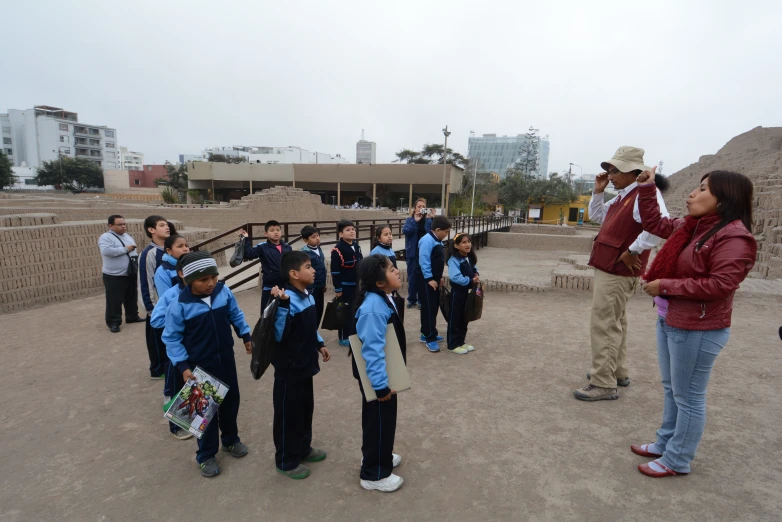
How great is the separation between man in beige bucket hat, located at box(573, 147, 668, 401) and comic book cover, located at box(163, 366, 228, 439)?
8.76ft

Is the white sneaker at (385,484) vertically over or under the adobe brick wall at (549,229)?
under

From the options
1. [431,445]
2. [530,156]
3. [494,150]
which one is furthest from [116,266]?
[494,150]

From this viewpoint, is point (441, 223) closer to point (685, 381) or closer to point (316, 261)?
point (316, 261)

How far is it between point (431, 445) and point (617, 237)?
6.44 ft

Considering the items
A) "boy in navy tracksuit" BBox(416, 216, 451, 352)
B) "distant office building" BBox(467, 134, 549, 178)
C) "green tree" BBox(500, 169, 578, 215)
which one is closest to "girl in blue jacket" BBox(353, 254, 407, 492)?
"boy in navy tracksuit" BBox(416, 216, 451, 352)

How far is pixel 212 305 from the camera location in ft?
8.35

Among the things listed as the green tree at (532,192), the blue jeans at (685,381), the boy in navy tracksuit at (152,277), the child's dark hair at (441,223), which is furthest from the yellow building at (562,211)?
the blue jeans at (685,381)

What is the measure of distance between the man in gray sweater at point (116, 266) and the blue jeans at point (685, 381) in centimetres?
540

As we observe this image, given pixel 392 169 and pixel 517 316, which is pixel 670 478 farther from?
pixel 392 169

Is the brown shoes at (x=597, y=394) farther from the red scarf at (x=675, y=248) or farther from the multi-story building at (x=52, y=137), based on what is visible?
the multi-story building at (x=52, y=137)

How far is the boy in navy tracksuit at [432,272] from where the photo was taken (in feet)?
14.6

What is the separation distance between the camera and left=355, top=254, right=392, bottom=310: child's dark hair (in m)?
2.29

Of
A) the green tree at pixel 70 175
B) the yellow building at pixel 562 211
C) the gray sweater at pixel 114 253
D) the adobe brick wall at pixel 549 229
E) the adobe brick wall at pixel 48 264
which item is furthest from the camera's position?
the green tree at pixel 70 175

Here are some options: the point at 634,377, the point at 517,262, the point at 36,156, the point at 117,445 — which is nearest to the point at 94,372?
the point at 117,445
